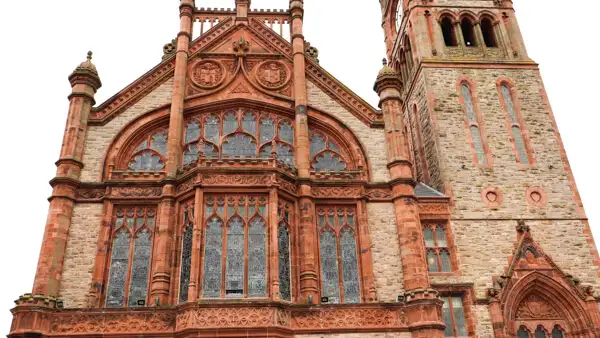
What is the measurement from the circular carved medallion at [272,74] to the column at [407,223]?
4.41 m

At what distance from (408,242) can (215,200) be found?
7470 millimetres

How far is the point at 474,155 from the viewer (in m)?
25.4

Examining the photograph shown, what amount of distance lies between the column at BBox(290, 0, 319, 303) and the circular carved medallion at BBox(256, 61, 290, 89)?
2.44 ft

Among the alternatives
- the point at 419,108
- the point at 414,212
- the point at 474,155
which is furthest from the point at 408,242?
the point at 419,108

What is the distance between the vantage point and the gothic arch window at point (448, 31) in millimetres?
30875

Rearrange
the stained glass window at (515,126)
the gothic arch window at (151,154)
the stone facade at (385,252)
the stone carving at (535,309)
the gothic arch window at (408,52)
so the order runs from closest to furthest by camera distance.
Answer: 1. the stone facade at (385,252)
2. the stone carving at (535,309)
3. the gothic arch window at (151,154)
4. the stained glass window at (515,126)
5. the gothic arch window at (408,52)

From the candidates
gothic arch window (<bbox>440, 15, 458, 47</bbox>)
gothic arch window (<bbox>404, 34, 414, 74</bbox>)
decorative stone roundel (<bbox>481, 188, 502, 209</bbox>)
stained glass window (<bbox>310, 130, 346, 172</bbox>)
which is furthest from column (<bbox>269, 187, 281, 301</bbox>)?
gothic arch window (<bbox>440, 15, 458, 47</bbox>)

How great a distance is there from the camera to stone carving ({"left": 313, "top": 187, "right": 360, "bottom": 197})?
2212cm

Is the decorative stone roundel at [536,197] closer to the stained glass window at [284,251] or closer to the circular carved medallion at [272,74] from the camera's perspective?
the stained glass window at [284,251]

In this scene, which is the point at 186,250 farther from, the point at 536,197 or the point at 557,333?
the point at 536,197

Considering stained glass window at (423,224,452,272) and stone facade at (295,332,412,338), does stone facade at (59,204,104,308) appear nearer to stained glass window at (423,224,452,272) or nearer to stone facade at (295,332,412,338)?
stone facade at (295,332,412,338)

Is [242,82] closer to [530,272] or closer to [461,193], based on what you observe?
[461,193]

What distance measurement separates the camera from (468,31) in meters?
32.3

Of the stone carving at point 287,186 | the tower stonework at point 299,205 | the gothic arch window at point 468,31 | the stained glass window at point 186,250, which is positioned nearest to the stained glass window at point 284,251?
the tower stonework at point 299,205
